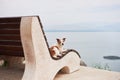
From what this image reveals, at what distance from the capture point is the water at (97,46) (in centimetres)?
420

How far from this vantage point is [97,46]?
4.31 meters

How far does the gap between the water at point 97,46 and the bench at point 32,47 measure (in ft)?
3.13

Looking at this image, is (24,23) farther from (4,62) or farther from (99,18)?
(99,18)

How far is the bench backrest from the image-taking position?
303 centimetres

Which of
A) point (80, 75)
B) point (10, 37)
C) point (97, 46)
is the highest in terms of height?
point (10, 37)

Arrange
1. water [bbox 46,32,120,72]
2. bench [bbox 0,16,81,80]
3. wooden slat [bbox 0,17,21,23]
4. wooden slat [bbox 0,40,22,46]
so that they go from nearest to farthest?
bench [bbox 0,16,81,80]
wooden slat [bbox 0,17,21,23]
wooden slat [bbox 0,40,22,46]
water [bbox 46,32,120,72]

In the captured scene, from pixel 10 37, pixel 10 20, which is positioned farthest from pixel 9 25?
pixel 10 37

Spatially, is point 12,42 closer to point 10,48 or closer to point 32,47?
point 10,48

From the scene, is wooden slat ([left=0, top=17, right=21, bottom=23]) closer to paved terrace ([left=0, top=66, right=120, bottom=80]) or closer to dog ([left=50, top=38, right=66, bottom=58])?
dog ([left=50, top=38, right=66, bottom=58])

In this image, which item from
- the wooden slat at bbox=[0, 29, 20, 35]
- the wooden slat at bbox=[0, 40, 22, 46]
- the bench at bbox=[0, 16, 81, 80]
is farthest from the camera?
the wooden slat at bbox=[0, 40, 22, 46]

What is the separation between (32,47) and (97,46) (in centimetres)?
193

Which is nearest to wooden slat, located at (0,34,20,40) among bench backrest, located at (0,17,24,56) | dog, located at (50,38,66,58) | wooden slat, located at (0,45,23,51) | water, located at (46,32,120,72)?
bench backrest, located at (0,17,24,56)

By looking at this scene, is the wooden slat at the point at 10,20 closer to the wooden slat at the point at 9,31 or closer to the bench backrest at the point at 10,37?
the bench backrest at the point at 10,37

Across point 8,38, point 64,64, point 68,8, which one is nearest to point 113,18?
point 68,8
